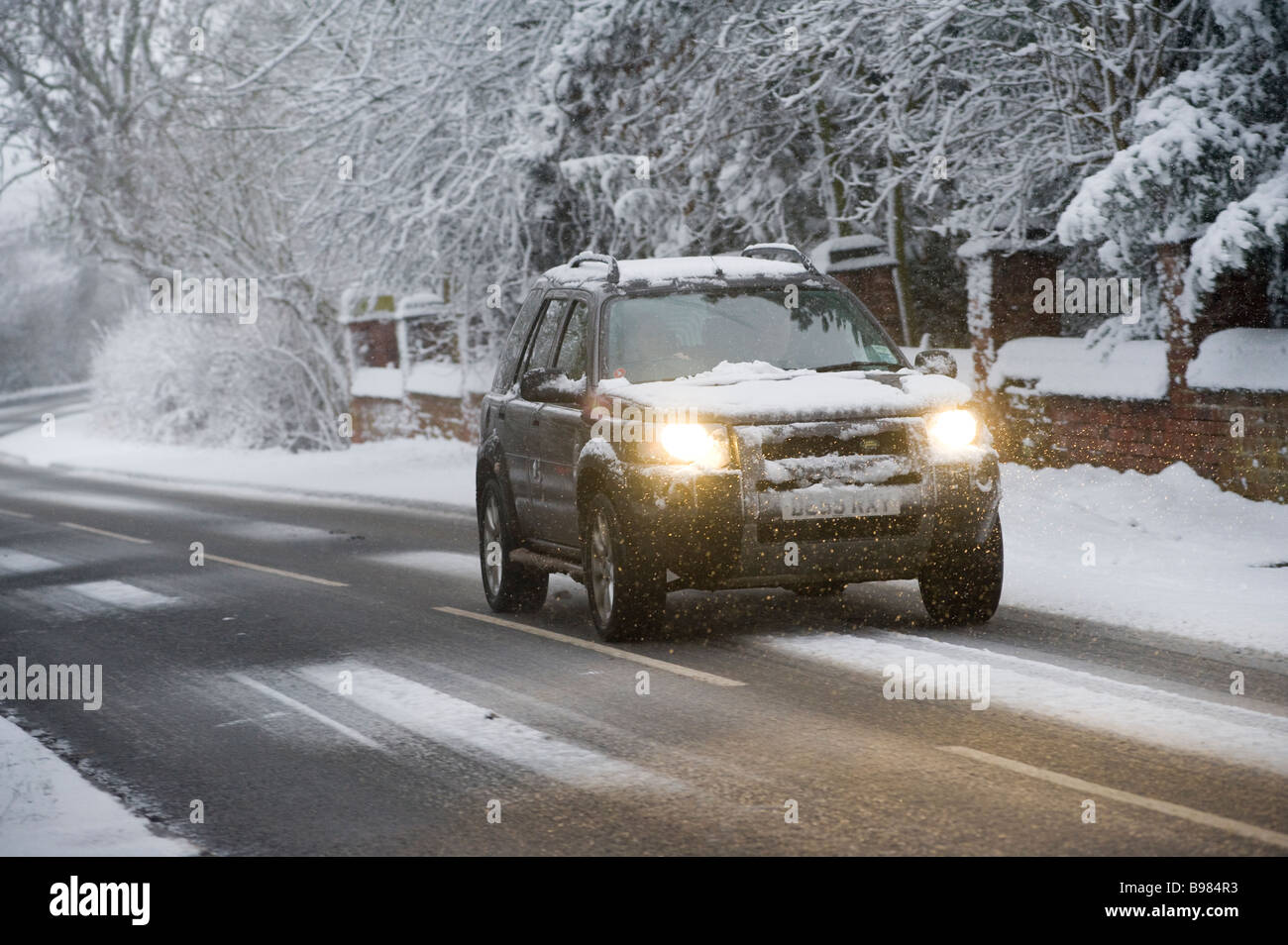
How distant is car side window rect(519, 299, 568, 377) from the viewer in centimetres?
1133

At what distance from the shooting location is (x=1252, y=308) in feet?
49.8

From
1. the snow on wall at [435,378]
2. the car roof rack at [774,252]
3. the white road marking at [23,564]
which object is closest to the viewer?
the car roof rack at [774,252]

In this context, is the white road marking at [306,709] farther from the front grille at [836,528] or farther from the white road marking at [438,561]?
the white road marking at [438,561]

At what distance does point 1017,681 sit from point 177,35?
35.9 meters

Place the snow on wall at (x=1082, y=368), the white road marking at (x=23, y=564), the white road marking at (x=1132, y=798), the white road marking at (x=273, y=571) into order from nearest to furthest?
the white road marking at (x=1132, y=798) → the white road marking at (x=273, y=571) → the snow on wall at (x=1082, y=368) → the white road marking at (x=23, y=564)

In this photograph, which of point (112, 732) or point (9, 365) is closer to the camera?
point (112, 732)

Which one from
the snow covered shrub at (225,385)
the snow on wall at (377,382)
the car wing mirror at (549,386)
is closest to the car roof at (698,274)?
the car wing mirror at (549,386)

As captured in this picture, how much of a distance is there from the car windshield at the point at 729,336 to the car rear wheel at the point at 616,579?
90cm

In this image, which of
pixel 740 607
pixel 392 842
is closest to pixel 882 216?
pixel 740 607

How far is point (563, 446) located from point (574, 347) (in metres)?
0.70

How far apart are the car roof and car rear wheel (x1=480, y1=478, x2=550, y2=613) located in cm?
163

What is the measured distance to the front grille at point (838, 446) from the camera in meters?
9.45

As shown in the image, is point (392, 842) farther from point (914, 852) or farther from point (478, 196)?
point (478, 196)

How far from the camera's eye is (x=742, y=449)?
9.38 meters
